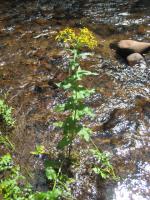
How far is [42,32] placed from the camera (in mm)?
8266

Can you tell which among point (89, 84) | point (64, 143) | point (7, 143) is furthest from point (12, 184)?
point (89, 84)

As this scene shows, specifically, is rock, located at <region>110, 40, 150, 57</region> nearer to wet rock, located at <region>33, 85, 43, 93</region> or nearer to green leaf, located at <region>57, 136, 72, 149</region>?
wet rock, located at <region>33, 85, 43, 93</region>

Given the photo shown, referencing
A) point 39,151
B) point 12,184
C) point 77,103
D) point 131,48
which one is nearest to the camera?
point 12,184

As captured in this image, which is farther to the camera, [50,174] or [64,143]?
[64,143]

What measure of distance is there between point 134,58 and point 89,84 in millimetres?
1205

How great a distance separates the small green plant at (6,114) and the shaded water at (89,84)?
0.16 m

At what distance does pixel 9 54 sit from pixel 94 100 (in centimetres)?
241

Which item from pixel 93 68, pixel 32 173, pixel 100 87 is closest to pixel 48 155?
pixel 32 173

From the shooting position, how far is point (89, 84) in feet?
21.0

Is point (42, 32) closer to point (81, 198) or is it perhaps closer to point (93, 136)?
point (93, 136)

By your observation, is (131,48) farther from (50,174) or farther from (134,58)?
(50,174)

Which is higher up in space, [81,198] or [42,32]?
[42,32]

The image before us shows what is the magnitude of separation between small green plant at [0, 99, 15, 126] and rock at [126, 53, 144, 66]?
107 inches

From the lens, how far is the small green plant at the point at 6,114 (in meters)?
5.35
